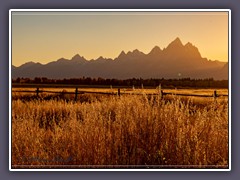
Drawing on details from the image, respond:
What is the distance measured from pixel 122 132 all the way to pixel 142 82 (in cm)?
49

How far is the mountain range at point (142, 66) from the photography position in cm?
625

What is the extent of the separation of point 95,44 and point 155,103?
0.77 m

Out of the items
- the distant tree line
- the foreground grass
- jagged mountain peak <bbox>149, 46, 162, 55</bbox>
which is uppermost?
jagged mountain peak <bbox>149, 46, 162, 55</bbox>

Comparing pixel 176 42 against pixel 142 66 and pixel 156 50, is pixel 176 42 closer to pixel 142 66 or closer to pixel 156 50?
pixel 156 50

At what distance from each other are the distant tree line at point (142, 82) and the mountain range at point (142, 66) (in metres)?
0.04

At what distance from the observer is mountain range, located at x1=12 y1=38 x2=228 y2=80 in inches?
246

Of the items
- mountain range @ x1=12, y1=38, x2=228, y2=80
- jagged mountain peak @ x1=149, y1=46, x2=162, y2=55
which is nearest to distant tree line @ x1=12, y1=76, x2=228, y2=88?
mountain range @ x1=12, y1=38, x2=228, y2=80

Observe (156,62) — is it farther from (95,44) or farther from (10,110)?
(10,110)

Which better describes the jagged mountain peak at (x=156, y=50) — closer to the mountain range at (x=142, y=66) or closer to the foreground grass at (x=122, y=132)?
the mountain range at (x=142, y=66)

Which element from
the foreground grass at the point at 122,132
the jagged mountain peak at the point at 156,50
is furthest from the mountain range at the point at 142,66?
the foreground grass at the point at 122,132

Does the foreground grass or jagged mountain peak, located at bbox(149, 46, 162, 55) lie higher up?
jagged mountain peak, located at bbox(149, 46, 162, 55)

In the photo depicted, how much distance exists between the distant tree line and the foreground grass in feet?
0.46

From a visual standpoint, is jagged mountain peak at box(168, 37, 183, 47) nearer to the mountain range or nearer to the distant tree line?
the mountain range
